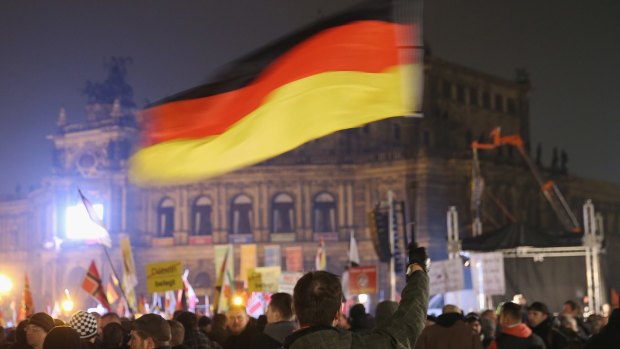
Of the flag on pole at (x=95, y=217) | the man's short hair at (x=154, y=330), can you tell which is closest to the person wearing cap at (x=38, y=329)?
the man's short hair at (x=154, y=330)

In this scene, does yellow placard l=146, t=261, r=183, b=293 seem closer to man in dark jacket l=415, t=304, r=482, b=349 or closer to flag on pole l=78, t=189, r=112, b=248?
flag on pole l=78, t=189, r=112, b=248

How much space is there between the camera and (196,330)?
32.5ft

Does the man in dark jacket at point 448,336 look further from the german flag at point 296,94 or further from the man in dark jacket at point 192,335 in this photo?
the german flag at point 296,94

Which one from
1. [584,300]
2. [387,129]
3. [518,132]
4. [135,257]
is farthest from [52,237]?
[584,300]

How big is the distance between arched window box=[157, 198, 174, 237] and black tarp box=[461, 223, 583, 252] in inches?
1539

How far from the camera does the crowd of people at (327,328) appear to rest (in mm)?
4531

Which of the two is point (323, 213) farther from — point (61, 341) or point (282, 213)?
point (61, 341)

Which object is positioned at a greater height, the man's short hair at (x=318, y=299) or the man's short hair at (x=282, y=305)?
the man's short hair at (x=318, y=299)

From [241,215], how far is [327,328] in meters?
57.6

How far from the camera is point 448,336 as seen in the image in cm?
927

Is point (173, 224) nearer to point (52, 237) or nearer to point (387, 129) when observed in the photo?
point (52, 237)

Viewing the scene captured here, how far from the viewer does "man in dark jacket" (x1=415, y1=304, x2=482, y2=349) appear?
30.3 ft

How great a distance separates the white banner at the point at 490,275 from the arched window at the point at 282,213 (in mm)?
36547

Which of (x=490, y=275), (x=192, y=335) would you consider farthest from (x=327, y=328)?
(x=490, y=275)
